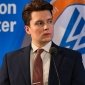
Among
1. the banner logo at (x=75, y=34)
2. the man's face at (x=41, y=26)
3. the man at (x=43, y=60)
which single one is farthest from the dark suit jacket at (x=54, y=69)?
the banner logo at (x=75, y=34)

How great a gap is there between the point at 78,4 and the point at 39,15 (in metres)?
0.76

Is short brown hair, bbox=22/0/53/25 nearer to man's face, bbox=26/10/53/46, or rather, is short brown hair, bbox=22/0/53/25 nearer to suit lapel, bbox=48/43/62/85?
man's face, bbox=26/10/53/46

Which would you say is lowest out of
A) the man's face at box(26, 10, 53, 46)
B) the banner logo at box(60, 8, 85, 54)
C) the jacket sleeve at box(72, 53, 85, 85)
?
the jacket sleeve at box(72, 53, 85, 85)

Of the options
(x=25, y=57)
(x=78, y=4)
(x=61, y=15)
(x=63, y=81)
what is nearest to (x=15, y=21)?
(x=61, y=15)

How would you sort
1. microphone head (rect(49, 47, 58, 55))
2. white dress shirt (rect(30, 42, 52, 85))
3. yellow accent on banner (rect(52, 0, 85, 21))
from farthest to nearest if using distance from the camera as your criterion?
yellow accent on banner (rect(52, 0, 85, 21)), white dress shirt (rect(30, 42, 52, 85)), microphone head (rect(49, 47, 58, 55))

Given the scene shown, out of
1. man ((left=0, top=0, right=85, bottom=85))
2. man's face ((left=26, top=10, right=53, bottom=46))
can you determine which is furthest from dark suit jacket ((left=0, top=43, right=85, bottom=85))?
man's face ((left=26, top=10, right=53, bottom=46))

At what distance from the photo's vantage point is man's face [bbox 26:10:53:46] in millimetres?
1606

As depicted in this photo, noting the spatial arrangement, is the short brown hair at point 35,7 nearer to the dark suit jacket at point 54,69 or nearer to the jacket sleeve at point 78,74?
the dark suit jacket at point 54,69

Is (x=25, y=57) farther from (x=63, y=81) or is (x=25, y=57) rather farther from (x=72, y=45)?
(x=72, y=45)

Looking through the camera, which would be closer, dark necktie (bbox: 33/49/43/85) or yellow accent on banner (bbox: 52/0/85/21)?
dark necktie (bbox: 33/49/43/85)

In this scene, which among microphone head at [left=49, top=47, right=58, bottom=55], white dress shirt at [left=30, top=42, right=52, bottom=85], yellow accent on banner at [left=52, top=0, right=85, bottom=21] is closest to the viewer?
microphone head at [left=49, top=47, right=58, bottom=55]

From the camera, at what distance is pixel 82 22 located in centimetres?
235

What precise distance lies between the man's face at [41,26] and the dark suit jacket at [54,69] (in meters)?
0.10

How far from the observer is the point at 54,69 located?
1628 millimetres
